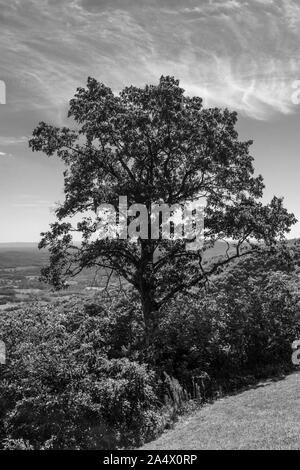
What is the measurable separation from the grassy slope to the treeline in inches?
36.5

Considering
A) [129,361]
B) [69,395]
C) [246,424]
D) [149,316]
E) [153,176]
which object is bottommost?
[246,424]

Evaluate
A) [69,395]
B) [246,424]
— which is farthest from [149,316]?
[246,424]

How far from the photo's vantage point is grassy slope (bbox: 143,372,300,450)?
9.95 metres

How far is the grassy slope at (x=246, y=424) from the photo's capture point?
9945mm

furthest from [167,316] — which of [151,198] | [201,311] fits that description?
[151,198]

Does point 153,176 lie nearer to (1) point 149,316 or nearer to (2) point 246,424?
(1) point 149,316

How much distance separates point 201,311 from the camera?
730 inches

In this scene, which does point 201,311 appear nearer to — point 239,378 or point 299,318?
point 239,378

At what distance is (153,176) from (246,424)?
13.5 m

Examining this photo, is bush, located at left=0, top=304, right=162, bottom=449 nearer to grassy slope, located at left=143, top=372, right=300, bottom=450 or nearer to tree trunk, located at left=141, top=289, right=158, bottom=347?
grassy slope, located at left=143, top=372, right=300, bottom=450

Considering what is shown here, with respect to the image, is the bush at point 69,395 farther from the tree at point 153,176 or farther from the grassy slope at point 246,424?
the tree at point 153,176

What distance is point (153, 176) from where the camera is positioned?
2128cm

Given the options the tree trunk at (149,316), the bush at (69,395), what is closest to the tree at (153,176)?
the tree trunk at (149,316)
